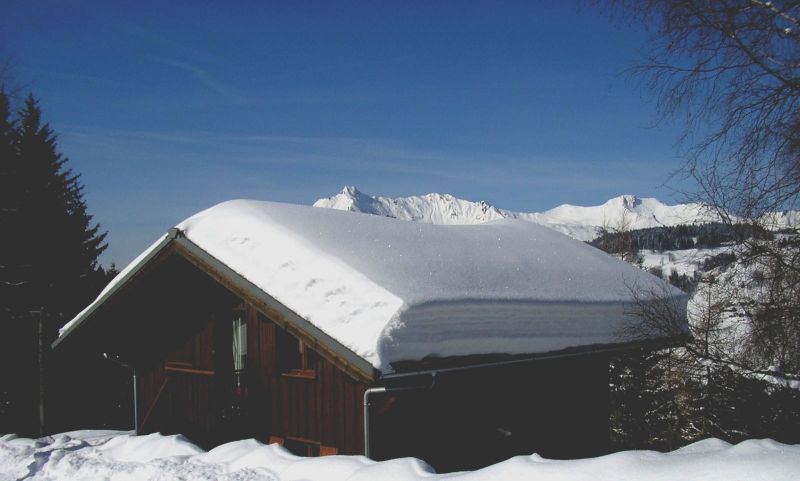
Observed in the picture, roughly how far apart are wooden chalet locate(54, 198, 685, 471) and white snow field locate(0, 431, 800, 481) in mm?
1168

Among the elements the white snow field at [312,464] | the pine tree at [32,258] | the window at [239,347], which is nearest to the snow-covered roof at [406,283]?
the white snow field at [312,464]

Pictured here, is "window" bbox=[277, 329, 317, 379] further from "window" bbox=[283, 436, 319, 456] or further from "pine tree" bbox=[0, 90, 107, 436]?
"pine tree" bbox=[0, 90, 107, 436]

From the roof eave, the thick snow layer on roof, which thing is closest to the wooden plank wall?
the thick snow layer on roof

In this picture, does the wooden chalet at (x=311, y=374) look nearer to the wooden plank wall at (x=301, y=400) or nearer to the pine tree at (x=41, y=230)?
the wooden plank wall at (x=301, y=400)

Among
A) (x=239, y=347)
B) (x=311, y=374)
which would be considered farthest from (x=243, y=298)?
(x=239, y=347)

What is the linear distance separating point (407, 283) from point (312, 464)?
2414 mm

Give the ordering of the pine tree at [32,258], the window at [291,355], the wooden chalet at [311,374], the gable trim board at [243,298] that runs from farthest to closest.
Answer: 1. the pine tree at [32,258]
2. the window at [291,355]
3. the wooden chalet at [311,374]
4. the gable trim board at [243,298]

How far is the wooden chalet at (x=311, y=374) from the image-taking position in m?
7.18

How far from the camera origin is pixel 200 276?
32.4 feet

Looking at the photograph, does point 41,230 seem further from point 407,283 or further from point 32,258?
point 407,283

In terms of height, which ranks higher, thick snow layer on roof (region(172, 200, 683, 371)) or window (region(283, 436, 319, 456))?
thick snow layer on roof (region(172, 200, 683, 371))

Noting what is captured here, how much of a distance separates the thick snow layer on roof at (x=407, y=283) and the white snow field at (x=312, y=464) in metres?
1.33

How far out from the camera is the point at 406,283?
720cm

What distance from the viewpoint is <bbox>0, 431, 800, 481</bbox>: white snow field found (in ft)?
12.1
